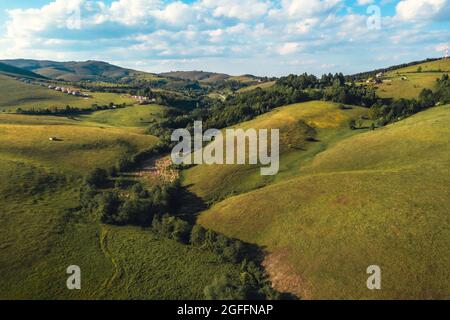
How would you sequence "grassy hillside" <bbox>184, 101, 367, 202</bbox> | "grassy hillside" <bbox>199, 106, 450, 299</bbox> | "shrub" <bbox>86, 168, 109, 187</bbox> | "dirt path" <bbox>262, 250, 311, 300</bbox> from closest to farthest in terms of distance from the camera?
"grassy hillside" <bbox>199, 106, 450, 299</bbox> < "dirt path" <bbox>262, 250, 311, 300</bbox> < "grassy hillside" <bbox>184, 101, 367, 202</bbox> < "shrub" <bbox>86, 168, 109, 187</bbox>

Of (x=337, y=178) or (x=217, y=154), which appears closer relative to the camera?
(x=337, y=178)

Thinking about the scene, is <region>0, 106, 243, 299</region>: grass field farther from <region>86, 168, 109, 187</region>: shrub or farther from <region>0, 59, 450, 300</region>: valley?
<region>86, 168, 109, 187</region>: shrub

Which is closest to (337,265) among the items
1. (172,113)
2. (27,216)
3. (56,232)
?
(56,232)

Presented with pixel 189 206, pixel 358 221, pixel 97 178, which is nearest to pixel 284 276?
pixel 358 221

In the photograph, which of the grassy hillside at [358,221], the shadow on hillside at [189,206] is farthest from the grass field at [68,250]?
the grassy hillside at [358,221]

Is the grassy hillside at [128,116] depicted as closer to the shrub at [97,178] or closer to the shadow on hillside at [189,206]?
the shrub at [97,178]

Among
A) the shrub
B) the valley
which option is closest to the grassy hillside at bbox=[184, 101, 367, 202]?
the valley
